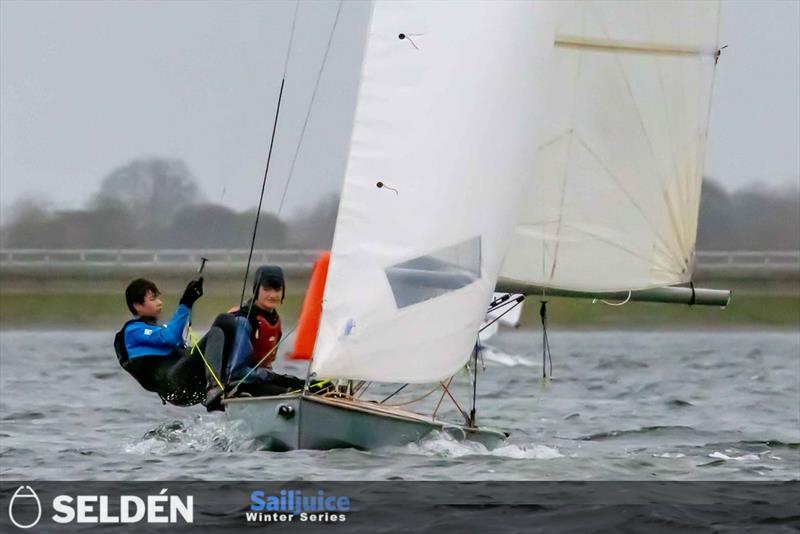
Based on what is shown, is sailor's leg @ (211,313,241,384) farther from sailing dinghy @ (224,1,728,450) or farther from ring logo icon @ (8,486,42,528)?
ring logo icon @ (8,486,42,528)

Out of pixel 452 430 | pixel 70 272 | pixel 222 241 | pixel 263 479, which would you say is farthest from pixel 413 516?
pixel 70 272

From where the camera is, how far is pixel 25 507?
7977 millimetres

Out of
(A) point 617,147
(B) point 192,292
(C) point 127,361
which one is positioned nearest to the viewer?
(B) point 192,292

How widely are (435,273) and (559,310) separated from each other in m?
31.5

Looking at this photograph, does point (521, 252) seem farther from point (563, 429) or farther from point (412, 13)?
point (563, 429)

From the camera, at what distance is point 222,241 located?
35.6m

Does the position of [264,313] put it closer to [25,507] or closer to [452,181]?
[452,181]

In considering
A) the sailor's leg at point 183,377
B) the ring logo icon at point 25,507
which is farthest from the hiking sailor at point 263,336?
the ring logo icon at point 25,507

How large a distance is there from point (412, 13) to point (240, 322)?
6.68ft

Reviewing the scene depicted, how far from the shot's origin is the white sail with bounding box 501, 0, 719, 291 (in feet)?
33.4

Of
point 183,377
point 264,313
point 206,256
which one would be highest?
point 206,256

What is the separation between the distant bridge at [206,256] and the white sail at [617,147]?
82.8 feet

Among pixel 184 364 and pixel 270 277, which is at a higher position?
pixel 270 277

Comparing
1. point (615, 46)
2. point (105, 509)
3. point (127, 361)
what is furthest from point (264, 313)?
point (615, 46)
